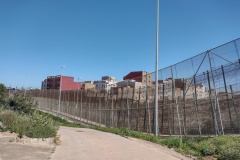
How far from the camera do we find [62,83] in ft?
349

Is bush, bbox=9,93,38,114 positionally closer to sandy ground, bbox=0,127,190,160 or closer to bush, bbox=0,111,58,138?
bush, bbox=0,111,58,138

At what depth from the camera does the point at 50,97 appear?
62000 millimetres

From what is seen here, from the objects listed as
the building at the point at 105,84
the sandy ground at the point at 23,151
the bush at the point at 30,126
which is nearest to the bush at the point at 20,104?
the bush at the point at 30,126

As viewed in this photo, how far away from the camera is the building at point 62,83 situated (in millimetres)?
105900

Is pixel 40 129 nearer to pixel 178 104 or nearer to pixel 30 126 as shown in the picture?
pixel 30 126

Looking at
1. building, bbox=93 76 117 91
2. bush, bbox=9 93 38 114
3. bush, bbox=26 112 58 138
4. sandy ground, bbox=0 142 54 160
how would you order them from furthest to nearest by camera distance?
building, bbox=93 76 117 91
bush, bbox=9 93 38 114
bush, bbox=26 112 58 138
sandy ground, bbox=0 142 54 160

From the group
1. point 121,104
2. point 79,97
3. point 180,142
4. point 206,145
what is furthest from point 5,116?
point 79,97

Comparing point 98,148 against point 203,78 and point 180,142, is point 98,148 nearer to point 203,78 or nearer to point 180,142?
point 180,142

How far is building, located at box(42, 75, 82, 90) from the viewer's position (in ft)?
347

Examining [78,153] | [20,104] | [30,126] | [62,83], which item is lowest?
[78,153]

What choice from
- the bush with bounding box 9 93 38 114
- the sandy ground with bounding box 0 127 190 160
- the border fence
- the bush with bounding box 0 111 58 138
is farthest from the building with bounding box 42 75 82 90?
the sandy ground with bounding box 0 127 190 160

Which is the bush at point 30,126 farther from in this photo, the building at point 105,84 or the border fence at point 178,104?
the building at point 105,84

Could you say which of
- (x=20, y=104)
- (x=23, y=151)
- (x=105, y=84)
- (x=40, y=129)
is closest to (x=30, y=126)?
(x=40, y=129)

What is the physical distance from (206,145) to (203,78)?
6178 mm
